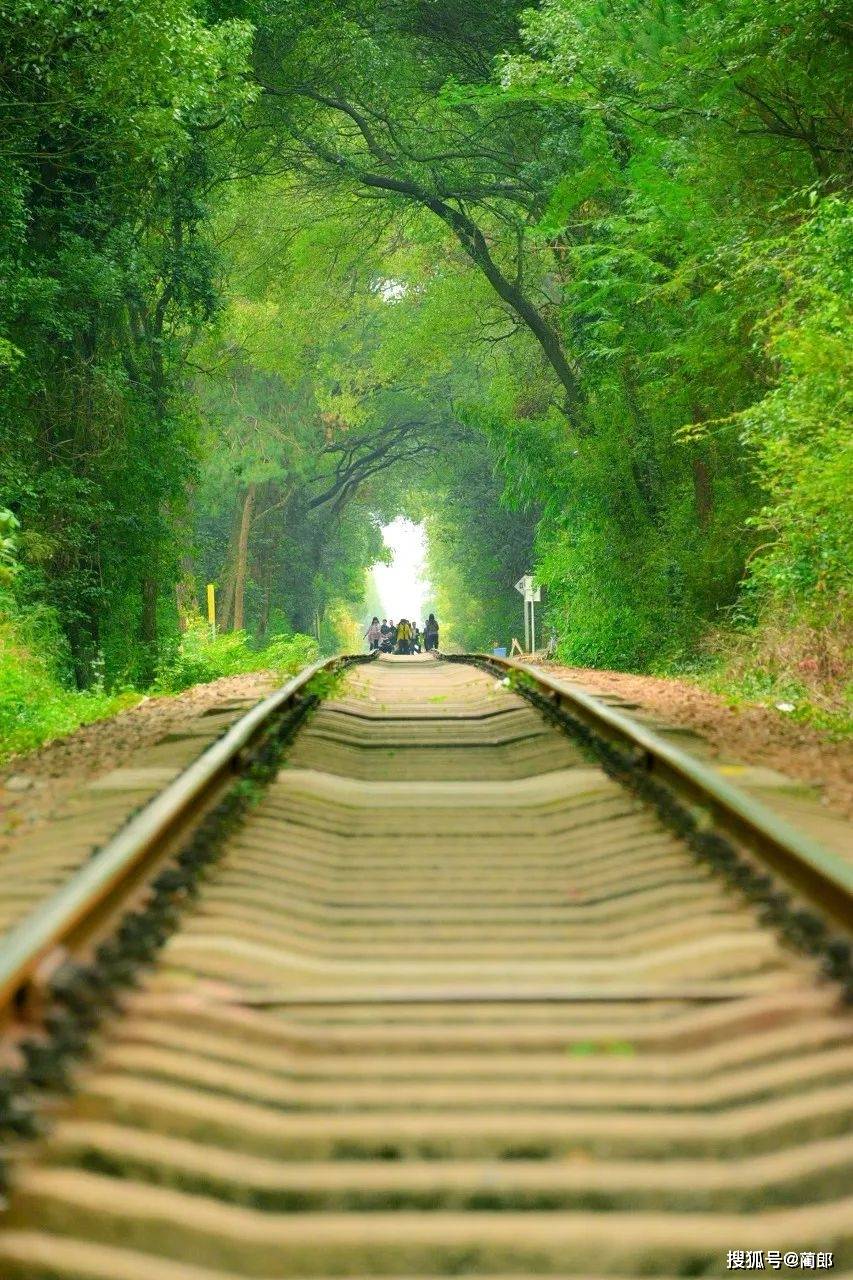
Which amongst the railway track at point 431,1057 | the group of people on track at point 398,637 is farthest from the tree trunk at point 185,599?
the railway track at point 431,1057

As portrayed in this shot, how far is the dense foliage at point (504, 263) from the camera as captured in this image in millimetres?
15578

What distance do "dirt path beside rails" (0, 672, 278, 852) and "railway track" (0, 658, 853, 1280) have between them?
152 cm

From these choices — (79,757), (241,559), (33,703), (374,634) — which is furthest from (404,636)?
(79,757)

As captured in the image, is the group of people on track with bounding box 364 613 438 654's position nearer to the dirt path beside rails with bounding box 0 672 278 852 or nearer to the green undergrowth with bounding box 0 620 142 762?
the green undergrowth with bounding box 0 620 142 762

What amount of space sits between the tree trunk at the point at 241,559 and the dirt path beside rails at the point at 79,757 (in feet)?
104

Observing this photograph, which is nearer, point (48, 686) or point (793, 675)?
point (793, 675)

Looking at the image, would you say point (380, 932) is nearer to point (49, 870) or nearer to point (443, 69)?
point (49, 870)

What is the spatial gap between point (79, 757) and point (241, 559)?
37.1 m

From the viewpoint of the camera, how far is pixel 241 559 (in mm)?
45781

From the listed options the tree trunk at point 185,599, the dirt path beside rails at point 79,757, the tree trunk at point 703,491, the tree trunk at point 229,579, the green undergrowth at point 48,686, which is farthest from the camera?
the tree trunk at point 229,579

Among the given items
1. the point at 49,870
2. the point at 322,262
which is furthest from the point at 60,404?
the point at 49,870

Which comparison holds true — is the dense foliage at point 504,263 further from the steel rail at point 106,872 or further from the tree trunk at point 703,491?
the steel rail at point 106,872

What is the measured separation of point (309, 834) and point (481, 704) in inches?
258

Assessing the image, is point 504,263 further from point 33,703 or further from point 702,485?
point 33,703
